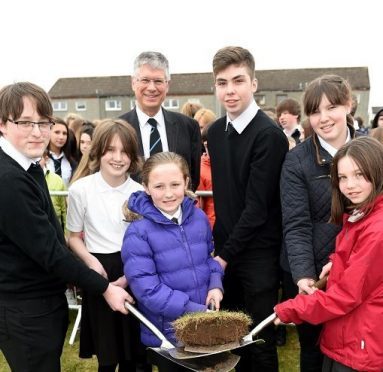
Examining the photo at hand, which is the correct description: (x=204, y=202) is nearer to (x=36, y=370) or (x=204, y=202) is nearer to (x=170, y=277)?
(x=170, y=277)

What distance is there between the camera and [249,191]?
3148mm

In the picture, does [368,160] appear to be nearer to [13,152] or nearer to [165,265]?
[165,265]

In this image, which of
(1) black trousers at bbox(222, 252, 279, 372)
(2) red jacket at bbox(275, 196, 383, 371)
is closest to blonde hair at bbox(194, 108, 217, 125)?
(1) black trousers at bbox(222, 252, 279, 372)

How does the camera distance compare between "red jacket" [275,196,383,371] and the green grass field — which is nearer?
"red jacket" [275,196,383,371]

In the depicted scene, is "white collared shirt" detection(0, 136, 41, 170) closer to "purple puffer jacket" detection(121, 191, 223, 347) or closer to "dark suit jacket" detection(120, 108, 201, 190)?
"purple puffer jacket" detection(121, 191, 223, 347)

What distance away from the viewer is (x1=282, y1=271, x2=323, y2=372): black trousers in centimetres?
309

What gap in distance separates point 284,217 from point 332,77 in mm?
1015

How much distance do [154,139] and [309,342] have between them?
7.13 ft

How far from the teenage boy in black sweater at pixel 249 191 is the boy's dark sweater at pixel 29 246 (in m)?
1.11

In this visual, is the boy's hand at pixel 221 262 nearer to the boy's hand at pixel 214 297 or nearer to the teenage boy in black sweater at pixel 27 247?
the boy's hand at pixel 214 297

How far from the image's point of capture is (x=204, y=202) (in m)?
4.77

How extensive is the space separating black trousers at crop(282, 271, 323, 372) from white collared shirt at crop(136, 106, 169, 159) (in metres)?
1.69

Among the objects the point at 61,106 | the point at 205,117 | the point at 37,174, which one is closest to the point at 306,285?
the point at 37,174

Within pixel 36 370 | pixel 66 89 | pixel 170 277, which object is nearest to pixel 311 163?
pixel 170 277
